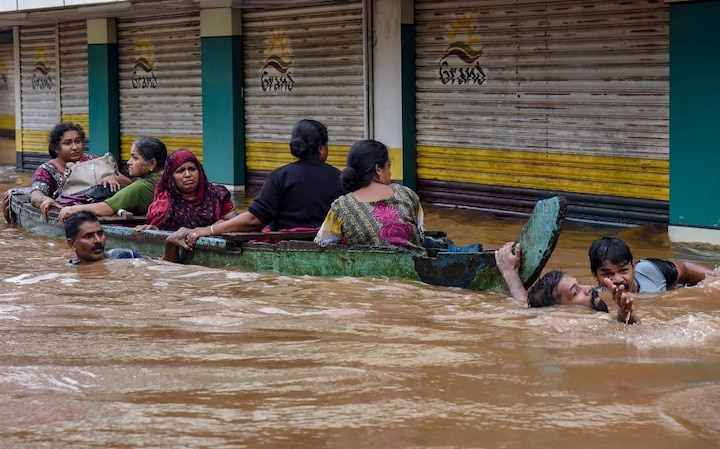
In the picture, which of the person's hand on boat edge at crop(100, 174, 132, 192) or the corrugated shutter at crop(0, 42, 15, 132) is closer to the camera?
the person's hand on boat edge at crop(100, 174, 132, 192)

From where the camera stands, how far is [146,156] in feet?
33.0

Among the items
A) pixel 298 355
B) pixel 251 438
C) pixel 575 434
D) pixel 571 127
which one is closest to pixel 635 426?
pixel 575 434

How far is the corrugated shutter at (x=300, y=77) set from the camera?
630 inches

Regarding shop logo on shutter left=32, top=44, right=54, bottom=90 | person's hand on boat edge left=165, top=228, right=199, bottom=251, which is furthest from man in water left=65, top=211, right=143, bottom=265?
shop logo on shutter left=32, top=44, right=54, bottom=90

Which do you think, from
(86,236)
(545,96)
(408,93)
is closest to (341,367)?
(86,236)

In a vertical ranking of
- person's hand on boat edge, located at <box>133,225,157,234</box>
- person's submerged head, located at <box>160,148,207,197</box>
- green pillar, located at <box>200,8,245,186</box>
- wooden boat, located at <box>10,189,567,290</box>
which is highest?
green pillar, located at <box>200,8,245,186</box>

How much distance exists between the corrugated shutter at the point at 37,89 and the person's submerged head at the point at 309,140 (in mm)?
14577

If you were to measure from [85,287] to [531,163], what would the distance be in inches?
253

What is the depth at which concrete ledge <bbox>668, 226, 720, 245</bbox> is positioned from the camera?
11023 mm

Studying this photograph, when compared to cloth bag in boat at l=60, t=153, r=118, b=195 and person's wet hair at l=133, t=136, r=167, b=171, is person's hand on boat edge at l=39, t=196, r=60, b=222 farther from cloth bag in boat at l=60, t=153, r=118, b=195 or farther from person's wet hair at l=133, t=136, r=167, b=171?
person's wet hair at l=133, t=136, r=167, b=171

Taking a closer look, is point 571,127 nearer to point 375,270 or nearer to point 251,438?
point 375,270

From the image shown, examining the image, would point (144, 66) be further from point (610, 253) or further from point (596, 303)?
point (596, 303)

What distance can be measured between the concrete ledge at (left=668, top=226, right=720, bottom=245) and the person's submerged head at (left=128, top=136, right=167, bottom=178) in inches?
196

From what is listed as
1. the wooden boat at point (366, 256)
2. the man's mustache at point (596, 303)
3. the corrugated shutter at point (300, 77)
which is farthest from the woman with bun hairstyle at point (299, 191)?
the corrugated shutter at point (300, 77)
